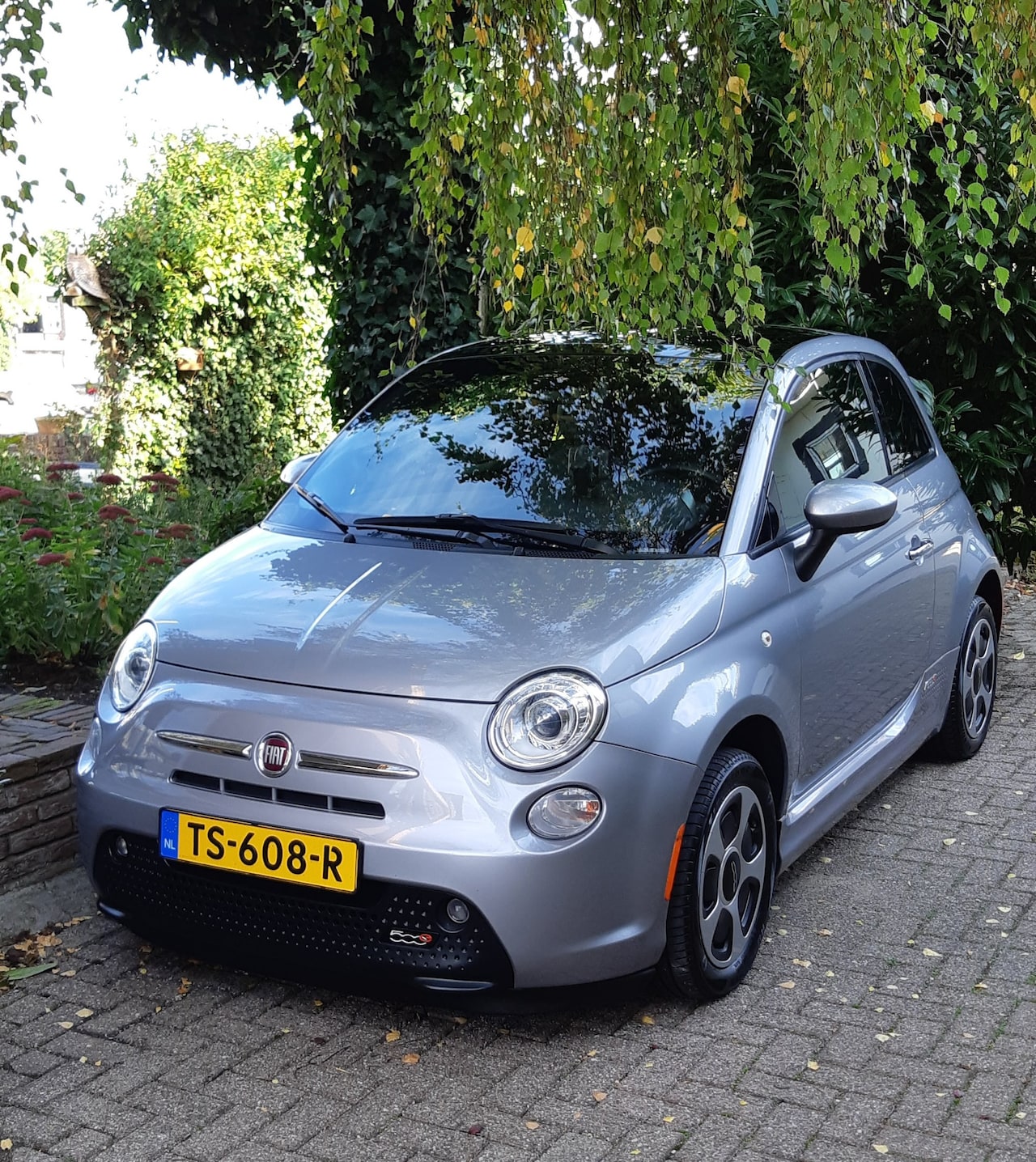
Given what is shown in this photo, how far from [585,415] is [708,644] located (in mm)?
1013

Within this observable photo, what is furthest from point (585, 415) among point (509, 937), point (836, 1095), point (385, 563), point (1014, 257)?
point (1014, 257)

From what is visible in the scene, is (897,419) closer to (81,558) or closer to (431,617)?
(431,617)

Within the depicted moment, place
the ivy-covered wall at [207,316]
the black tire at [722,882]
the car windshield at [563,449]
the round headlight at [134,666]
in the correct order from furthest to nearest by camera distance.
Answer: the ivy-covered wall at [207,316], the car windshield at [563,449], the round headlight at [134,666], the black tire at [722,882]

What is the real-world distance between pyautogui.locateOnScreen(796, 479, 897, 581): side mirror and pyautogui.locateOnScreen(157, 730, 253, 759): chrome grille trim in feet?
5.62

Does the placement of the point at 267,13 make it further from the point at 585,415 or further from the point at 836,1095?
the point at 836,1095

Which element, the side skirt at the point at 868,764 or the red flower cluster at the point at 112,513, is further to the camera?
the red flower cluster at the point at 112,513

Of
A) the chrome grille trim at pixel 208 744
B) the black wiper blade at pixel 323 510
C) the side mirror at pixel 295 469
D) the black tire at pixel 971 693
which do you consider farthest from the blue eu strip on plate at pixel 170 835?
the black tire at pixel 971 693

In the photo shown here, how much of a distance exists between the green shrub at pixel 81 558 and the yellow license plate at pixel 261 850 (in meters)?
2.04

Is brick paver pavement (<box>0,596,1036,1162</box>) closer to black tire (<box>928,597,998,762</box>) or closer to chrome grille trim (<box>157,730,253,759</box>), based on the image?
chrome grille trim (<box>157,730,253,759</box>)

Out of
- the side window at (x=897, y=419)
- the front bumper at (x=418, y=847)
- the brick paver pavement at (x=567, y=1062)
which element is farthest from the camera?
the side window at (x=897, y=419)

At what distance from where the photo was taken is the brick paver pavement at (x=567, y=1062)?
10.1 feet

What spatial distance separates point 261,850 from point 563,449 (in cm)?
156

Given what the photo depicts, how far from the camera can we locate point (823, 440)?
14.9 ft

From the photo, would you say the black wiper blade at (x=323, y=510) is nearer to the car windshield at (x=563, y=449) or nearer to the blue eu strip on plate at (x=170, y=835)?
the car windshield at (x=563, y=449)
